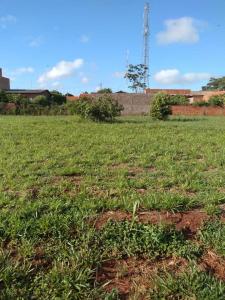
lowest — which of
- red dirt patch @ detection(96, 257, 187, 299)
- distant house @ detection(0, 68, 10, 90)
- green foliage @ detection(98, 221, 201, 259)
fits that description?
red dirt patch @ detection(96, 257, 187, 299)

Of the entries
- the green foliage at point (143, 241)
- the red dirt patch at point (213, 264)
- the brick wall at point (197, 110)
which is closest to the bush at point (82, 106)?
the green foliage at point (143, 241)

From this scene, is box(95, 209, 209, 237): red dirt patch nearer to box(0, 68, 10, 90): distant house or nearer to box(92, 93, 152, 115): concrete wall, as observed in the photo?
box(92, 93, 152, 115): concrete wall

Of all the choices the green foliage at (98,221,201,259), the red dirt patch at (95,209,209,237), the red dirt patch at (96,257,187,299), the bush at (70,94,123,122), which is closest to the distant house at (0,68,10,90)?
the bush at (70,94,123,122)

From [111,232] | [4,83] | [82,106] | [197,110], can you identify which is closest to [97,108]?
[82,106]

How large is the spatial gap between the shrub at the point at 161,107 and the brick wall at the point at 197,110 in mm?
10986

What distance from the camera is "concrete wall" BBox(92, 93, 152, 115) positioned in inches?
1284

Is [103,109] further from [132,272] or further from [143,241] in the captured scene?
[132,272]

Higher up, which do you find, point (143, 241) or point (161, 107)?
point (161, 107)

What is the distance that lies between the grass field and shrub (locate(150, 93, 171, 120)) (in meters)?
15.0

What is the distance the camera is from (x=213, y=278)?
258cm

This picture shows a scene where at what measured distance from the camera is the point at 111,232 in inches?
124

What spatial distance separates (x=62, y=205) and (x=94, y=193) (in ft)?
1.97

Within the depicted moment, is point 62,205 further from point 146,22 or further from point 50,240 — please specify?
point 146,22

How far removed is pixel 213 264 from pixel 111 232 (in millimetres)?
835
